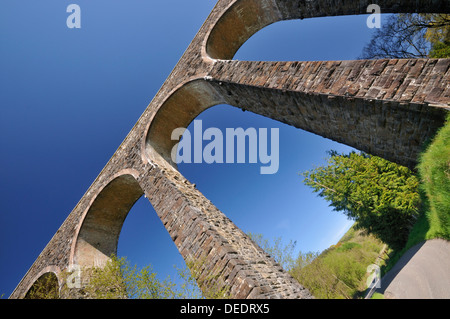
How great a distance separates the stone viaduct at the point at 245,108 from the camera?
315 centimetres

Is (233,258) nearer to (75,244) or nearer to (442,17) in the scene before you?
(75,244)

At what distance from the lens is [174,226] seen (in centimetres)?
498

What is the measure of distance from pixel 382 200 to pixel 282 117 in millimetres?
9223

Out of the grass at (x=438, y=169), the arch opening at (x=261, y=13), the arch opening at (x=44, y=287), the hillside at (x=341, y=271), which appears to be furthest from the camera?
the hillside at (x=341, y=271)

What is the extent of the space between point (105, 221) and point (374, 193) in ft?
40.2

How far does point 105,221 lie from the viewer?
873 cm

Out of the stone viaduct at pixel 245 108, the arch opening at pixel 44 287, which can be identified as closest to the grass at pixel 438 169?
the stone viaduct at pixel 245 108

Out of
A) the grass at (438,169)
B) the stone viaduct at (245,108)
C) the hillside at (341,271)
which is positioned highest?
the stone viaduct at (245,108)

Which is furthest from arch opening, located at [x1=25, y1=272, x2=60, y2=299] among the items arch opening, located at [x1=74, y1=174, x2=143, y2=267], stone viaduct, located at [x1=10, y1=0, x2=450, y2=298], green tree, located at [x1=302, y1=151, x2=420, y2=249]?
green tree, located at [x1=302, y1=151, x2=420, y2=249]

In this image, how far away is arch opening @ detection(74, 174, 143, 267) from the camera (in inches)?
310

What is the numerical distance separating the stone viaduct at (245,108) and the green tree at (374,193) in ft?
27.6

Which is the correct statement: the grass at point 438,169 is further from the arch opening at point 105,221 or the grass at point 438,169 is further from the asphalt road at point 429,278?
the arch opening at point 105,221

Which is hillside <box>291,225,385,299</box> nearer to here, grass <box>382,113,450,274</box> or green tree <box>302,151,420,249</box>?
green tree <box>302,151,420,249</box>

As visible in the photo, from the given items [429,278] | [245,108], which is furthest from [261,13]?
[429,278]
